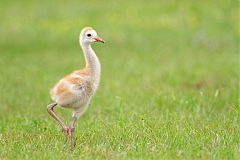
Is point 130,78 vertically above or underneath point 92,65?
underneath

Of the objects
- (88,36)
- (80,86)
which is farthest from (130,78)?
(80,86)

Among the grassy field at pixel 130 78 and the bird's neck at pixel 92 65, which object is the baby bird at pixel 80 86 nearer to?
the bird's neck at pixel 92 65

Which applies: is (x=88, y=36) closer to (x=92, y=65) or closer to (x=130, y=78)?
(x=92, y=65)

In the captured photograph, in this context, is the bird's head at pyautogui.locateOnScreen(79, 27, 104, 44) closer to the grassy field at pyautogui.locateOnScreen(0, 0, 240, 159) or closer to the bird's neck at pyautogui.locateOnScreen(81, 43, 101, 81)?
the bird's neck at pyautogui.locateOnScreen(81, 43, 101, 81)

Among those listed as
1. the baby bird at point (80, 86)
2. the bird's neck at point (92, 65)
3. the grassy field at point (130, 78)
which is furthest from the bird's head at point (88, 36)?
the grassy field at point (130, 78)

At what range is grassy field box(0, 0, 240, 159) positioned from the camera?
7016mm

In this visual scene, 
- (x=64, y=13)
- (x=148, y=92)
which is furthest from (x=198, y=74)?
(x=64, y=13)

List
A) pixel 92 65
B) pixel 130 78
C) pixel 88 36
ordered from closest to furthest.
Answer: pixel 92 65 < pixel 88 36 < pixel 130 78

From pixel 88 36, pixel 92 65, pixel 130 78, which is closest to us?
pixel 92 65

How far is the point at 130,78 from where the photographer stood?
1322 cm

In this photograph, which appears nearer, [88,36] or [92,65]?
[92,65]

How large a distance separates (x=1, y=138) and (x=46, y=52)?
9.63m

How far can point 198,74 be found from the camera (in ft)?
43.4

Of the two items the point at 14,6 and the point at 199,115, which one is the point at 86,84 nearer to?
the point at 199,115
